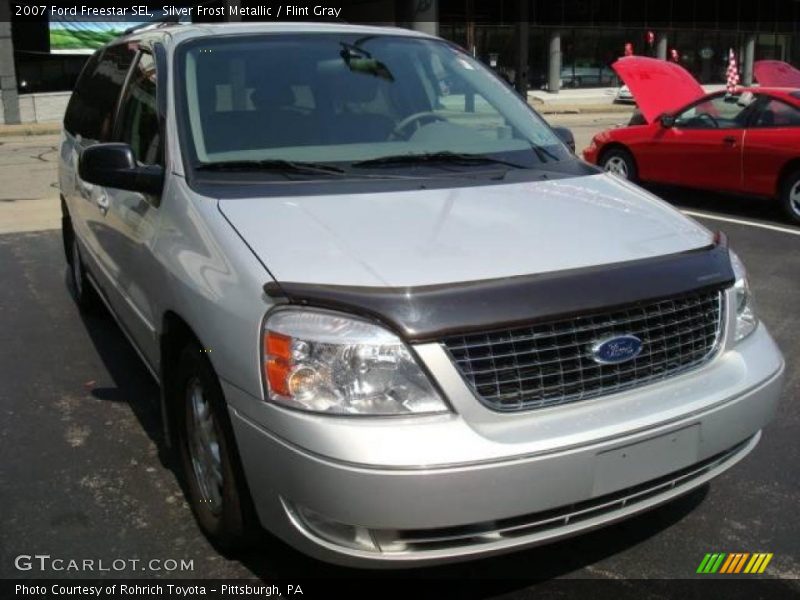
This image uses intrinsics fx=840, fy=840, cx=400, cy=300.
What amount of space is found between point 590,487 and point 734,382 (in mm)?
675

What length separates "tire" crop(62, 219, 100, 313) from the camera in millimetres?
5540

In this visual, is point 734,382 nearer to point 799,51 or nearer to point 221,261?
point 221,261

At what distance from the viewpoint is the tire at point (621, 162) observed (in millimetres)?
10328

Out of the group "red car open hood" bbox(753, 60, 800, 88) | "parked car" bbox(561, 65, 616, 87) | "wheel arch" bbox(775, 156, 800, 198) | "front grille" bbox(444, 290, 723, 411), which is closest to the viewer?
"front grille" bbox(444, 290, 723, 411)

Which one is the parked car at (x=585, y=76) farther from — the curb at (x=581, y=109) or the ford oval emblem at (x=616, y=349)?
the ford oval emblem at (x=616, y=349)

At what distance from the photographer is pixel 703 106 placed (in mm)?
9609

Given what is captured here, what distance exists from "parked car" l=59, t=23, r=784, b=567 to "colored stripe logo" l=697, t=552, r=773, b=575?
36cm

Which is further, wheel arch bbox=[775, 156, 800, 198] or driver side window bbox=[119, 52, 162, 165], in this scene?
wheel arch bbox=[775, 156, 800, 198]

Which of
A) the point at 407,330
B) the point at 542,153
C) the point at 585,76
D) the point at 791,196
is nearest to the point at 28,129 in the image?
the point at 791,196

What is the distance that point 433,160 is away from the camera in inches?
136

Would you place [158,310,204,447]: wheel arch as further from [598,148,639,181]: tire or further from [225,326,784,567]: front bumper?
[598,148,639,181]: tire

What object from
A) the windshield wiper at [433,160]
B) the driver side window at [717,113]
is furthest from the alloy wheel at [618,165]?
the windshield wiper at [433,160]

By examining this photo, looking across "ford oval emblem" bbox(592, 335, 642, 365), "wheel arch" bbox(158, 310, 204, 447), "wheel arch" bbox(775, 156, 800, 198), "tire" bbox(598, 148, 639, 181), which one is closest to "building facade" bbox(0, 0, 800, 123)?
"tire" bbox(598, 148, 639, 181)

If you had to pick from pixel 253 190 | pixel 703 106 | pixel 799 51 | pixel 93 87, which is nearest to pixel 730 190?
pixel 703 106
